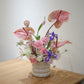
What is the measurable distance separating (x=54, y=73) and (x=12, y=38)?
0.97m

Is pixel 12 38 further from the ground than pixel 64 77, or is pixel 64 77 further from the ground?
pixel 12 38

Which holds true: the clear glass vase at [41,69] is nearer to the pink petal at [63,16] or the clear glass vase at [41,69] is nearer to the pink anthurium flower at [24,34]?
the pink anthurium flower at [24,34]

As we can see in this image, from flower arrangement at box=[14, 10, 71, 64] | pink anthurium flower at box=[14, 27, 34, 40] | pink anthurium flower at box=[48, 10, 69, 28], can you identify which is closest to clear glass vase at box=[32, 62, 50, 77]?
flower arrangement at box=[14, 10, 71, 64]

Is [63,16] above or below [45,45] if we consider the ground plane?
above

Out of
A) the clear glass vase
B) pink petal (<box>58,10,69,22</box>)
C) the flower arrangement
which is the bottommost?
the clear glass vase

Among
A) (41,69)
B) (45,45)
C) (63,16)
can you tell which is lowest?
(41,69)

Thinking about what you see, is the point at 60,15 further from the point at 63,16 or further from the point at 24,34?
the point at 24,34

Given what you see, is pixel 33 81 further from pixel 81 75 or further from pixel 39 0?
pixel 39 0

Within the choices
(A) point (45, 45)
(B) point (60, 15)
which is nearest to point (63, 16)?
A: (B) point (60, 15)

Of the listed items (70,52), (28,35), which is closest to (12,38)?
(28,35)

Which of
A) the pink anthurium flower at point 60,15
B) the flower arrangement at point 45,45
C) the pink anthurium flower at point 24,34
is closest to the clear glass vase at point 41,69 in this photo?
the flower arrangement at point 45,45

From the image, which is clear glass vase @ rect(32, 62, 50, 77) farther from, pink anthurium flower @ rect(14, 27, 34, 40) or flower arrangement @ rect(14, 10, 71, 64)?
pink anthurium flower @ rect(14, 27, 34, 40)

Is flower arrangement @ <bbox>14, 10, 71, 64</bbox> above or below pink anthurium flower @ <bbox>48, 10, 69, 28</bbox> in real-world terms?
below

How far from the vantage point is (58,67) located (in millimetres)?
1416
